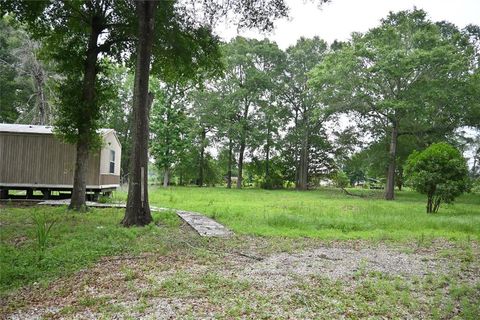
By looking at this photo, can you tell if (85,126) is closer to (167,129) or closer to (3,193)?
(3,193)

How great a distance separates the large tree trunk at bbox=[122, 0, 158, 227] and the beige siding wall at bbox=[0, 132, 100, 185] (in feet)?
18.9

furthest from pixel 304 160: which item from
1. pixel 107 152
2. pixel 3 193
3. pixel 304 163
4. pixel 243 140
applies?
pixel 3 193

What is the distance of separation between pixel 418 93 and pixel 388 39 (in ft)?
12.5

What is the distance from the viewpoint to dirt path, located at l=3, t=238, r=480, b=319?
11.3ft

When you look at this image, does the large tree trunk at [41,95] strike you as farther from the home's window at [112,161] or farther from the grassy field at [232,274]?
the grassy field at [232,274]

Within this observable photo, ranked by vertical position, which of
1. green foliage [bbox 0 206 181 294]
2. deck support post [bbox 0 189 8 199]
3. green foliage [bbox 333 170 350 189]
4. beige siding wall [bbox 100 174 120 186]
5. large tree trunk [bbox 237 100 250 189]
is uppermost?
large tree trunk [bbox 237 100 250 189]

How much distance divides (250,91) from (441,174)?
21507mm

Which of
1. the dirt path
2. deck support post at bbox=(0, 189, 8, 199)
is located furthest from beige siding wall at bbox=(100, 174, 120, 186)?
the dirt path

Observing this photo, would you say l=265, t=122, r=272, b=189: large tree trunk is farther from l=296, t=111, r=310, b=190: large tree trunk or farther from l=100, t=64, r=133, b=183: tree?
l=100, t=64, r=133, b=183: tree

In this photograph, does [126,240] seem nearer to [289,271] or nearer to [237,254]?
[237,254]

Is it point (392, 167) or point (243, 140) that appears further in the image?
point (243, 140)

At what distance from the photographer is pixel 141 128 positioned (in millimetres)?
8523

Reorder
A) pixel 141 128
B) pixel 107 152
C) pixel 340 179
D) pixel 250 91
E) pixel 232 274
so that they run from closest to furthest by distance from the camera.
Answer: pixel 232 274 < pixel 141 128 < pixel 107 152 < pixel 250 91 < pixel 340 179

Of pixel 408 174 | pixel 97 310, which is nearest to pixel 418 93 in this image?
pixel 408 174
